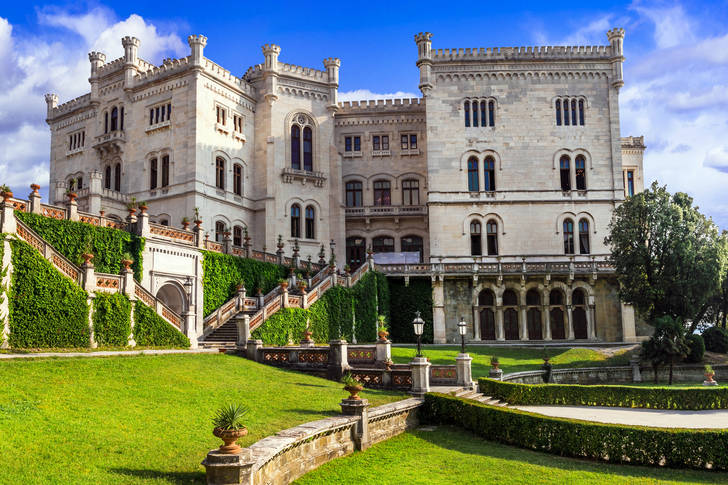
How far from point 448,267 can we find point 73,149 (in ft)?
98.3

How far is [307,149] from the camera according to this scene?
1953 inches

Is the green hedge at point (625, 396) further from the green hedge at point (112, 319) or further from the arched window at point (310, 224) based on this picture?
the arched window at point (310, 224)

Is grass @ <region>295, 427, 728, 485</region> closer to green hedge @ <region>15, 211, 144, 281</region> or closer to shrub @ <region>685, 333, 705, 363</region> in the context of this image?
green hedge @ <region>15, 211, 144, 281</region>

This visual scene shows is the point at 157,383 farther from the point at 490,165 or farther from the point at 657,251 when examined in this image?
the point at 490,165

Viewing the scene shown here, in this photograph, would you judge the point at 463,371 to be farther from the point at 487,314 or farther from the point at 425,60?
the point at 425,60

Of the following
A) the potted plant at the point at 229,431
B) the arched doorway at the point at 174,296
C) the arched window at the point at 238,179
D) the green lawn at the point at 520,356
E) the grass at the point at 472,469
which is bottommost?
the grass at the point at 472,469

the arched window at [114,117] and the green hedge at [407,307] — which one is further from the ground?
the arched window at [114,117]

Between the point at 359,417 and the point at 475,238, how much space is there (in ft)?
115

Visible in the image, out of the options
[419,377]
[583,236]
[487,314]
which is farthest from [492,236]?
[419,377]

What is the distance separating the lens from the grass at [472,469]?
1323 centimetres

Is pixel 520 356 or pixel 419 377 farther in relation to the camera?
pixel 520 356

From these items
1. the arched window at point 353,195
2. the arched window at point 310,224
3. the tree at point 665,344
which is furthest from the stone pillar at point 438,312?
the tree at point 665,344

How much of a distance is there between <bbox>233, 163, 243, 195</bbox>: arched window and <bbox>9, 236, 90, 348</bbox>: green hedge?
23.9 metres

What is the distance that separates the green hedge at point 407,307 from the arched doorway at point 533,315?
7250 millimetres
